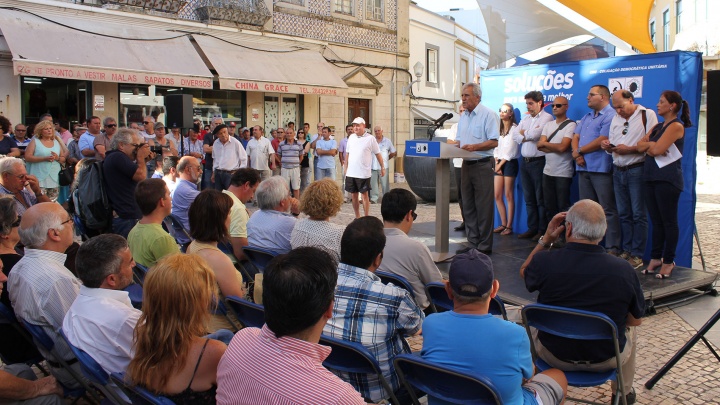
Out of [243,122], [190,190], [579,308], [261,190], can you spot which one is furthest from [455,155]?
[243,122]

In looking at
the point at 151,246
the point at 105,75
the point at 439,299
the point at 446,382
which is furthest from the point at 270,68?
the point at 446,382

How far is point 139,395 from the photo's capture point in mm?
2240

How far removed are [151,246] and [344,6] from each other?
16952mm

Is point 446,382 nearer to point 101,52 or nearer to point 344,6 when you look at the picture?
→ point 101,52

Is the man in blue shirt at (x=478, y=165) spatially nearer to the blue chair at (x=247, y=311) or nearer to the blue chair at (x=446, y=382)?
the blue chair at (x=247, y=311)

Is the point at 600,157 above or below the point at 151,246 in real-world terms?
above

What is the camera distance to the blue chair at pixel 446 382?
223 cm

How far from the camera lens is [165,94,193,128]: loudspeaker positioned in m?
8.66

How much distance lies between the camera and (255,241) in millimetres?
4816

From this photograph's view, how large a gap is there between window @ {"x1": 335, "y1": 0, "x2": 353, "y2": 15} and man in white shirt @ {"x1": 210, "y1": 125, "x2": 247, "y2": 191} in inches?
376

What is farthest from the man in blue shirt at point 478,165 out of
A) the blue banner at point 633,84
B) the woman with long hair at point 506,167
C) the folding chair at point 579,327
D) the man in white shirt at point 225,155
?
the man in white shirt at point 225,155

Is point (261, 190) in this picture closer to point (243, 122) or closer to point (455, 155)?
point (455, 155)

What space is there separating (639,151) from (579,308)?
329 centimetres

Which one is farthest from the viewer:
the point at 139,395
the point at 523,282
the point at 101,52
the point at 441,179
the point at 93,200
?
the point at 101,52
